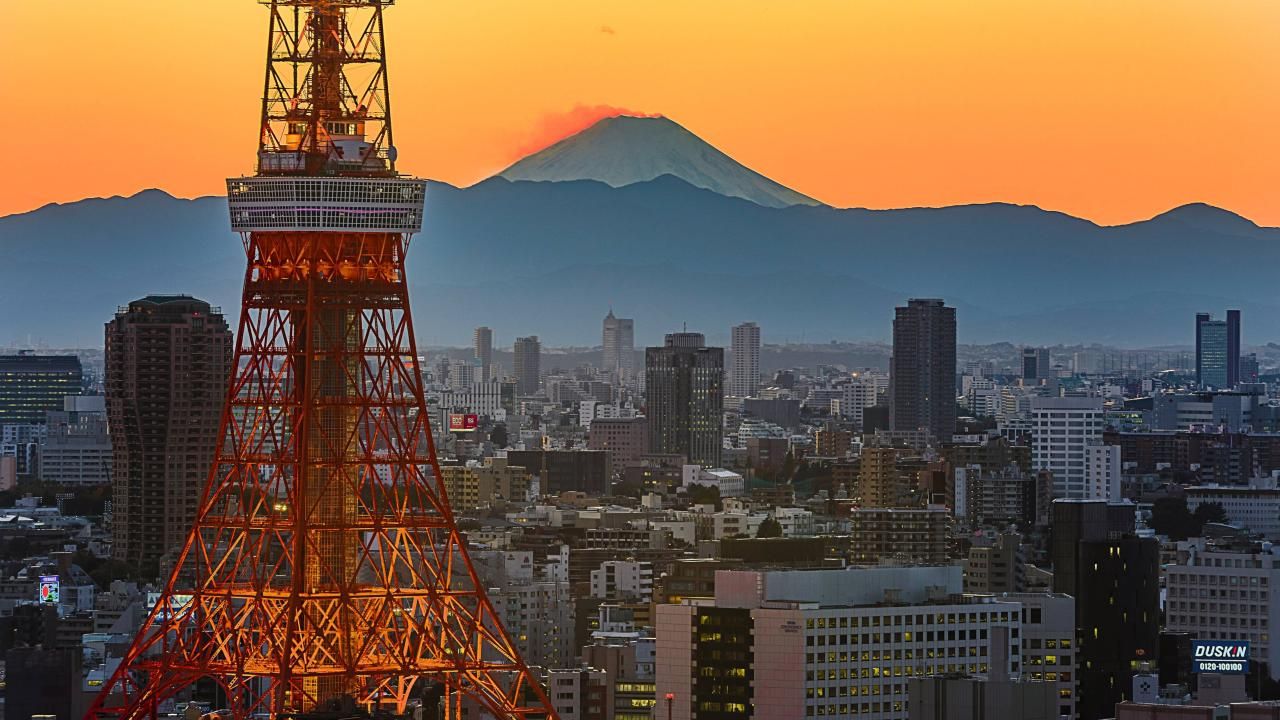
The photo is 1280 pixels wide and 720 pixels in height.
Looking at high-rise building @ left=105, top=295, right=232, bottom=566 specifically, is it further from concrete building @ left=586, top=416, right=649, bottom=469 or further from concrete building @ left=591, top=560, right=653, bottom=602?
concrete building @ left=586, top=416, right=649, bottom=469

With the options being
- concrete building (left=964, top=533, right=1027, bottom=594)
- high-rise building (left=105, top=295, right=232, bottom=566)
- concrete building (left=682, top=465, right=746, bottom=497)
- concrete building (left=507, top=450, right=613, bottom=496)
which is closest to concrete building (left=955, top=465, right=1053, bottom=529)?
concrete building (left=682, top=465, right=746, bottom=497)

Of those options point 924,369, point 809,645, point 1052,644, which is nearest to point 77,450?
point 924,369

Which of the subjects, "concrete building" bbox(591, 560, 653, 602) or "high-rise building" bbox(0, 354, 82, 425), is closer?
"concrete building" bbox(591, 560, 653, 602)

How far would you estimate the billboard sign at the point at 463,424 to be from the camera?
492 ft

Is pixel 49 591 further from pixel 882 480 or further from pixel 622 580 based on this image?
pixel 882 480

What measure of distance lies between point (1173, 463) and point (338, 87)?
346 feet

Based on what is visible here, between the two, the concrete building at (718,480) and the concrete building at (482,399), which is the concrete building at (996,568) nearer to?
the concrete building at (718,480)

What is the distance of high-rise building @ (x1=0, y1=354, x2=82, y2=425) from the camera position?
147625mm

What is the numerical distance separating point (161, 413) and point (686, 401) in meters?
62.9

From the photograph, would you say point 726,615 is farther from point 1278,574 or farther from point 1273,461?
point 1273,461

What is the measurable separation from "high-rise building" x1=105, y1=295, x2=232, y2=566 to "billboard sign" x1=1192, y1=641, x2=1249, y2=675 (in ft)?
164

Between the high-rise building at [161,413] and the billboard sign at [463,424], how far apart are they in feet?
132

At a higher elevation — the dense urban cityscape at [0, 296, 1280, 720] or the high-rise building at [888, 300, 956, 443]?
the high-rise building at [888, 300, 956, 443]

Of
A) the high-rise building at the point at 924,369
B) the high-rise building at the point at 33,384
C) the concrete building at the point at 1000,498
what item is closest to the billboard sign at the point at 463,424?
the high-rise building at the point at 33,384
